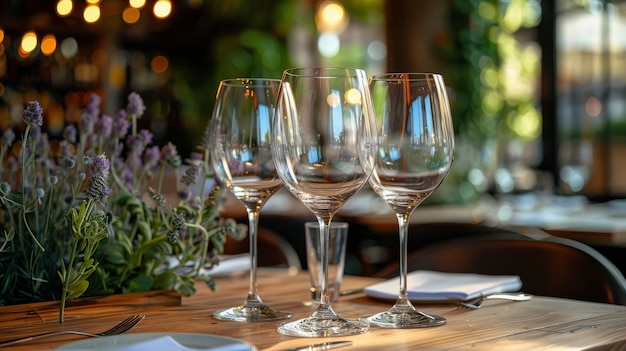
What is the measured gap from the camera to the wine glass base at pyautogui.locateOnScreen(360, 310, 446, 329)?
1.03 m

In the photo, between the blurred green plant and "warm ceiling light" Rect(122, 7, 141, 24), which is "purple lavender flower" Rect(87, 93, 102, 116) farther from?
"warm ceiling light" Rect(122, 7, 141, 24)

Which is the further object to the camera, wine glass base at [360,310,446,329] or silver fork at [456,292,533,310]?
silver fork at [456,292,533,310]

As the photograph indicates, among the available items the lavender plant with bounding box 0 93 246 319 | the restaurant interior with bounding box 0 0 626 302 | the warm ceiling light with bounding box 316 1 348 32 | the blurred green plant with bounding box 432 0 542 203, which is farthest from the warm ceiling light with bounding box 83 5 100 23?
the lavender plant with bounding box 0 93 246 319

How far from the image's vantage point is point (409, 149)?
1056 millimetres

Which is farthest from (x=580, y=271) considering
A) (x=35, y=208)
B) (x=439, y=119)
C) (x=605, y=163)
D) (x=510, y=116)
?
(x=510, y=116)

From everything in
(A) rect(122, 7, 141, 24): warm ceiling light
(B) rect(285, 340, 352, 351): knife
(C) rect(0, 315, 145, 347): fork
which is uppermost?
(A) rect(122, 7, 141, 24): warm ceiling light

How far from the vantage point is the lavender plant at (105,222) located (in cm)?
115

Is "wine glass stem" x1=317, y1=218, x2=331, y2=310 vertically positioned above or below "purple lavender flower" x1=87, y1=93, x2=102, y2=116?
below

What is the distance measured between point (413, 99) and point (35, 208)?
1.70 feet

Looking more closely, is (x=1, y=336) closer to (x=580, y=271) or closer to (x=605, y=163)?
(x=580, y=271)

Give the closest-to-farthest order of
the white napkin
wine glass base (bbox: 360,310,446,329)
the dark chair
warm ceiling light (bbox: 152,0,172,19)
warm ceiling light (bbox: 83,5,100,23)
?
1. the white napkin
2. wine glass base (bbox: 360,310,446,329)
3. the dark chair
4. warm ceiling light (bbox: 152,0,172,19)
5. warm ceiling light (bbox: 83,5,100,23)

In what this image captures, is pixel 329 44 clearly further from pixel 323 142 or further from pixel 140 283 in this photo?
pixel 323 142

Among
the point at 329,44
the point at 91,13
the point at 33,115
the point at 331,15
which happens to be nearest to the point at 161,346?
the point at 33,115

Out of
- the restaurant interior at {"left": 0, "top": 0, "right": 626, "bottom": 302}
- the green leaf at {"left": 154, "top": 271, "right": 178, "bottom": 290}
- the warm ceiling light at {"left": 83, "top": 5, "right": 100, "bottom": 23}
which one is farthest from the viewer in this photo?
the restaurant interior at {"left": 0, "top": 0, "right": 626, "bottom": 302}
